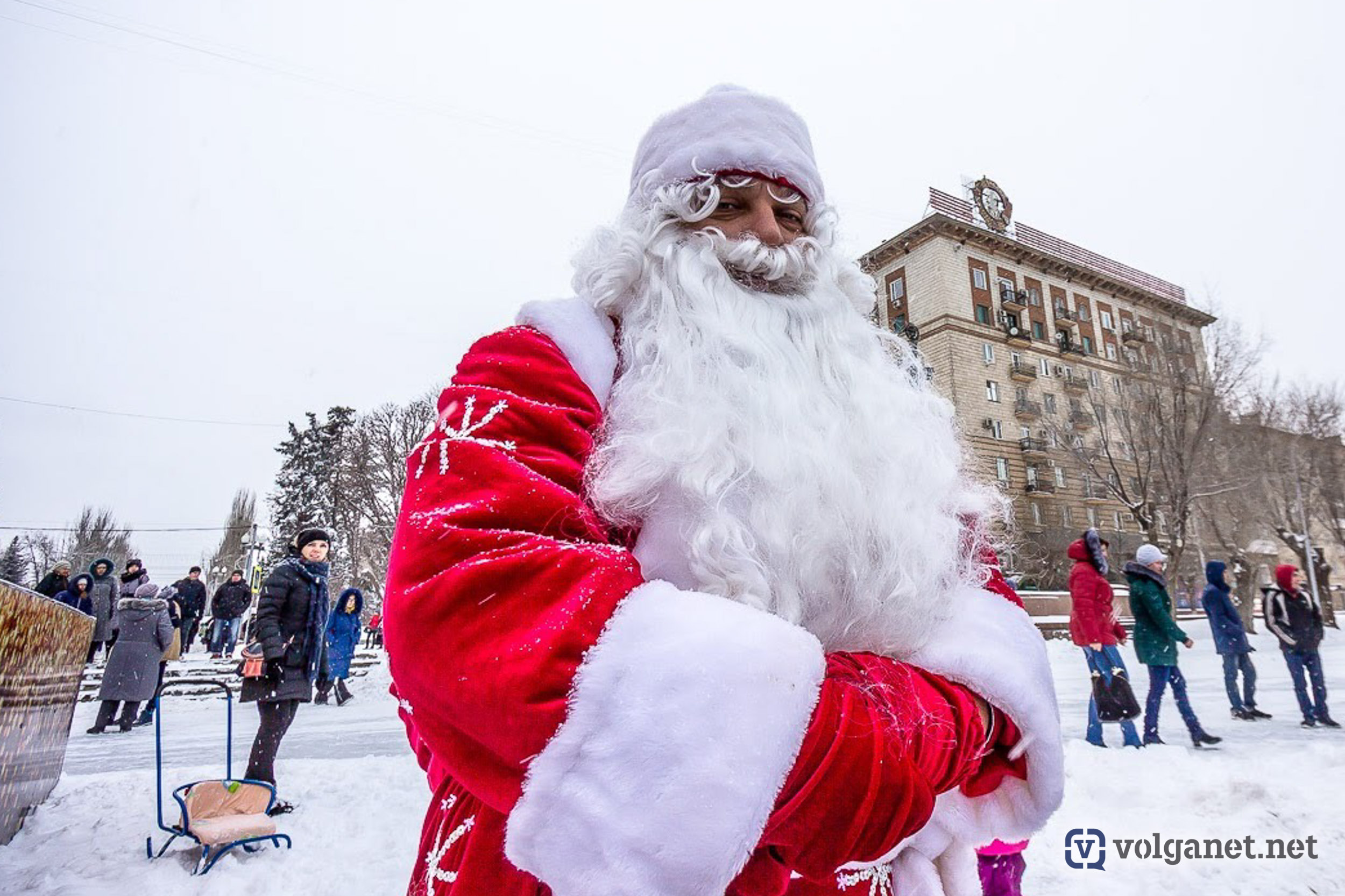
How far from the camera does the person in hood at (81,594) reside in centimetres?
1055

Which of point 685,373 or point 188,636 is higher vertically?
point 685,373

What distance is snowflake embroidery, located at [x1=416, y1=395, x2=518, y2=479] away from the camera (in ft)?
3.02

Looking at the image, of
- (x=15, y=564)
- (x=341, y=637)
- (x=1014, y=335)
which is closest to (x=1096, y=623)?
(x=341, y=637)

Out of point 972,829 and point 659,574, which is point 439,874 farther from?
point 972,829

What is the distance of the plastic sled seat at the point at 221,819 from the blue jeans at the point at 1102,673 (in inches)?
262

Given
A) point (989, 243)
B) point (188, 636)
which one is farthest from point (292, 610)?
point (989, 243)

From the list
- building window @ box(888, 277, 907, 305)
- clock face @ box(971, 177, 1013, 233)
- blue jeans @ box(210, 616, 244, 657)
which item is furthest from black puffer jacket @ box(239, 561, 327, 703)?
clock face @ box(971, 177, 1013, 233)

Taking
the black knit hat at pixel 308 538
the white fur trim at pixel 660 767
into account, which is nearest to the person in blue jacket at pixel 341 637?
the black knit hat at pixel 308 538

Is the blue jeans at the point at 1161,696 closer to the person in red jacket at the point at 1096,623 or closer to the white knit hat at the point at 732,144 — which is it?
the person in red jacket at the point at 1096,623

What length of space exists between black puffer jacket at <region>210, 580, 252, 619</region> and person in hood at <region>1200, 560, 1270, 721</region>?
54.0 ft

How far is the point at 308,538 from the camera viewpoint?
19.8ft

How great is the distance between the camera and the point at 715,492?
106 centimetres

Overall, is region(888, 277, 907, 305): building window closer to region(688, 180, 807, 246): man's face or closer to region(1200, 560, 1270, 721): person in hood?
region(1200, 560, 1270, 721): person in hood

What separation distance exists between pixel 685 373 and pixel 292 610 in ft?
17.8
